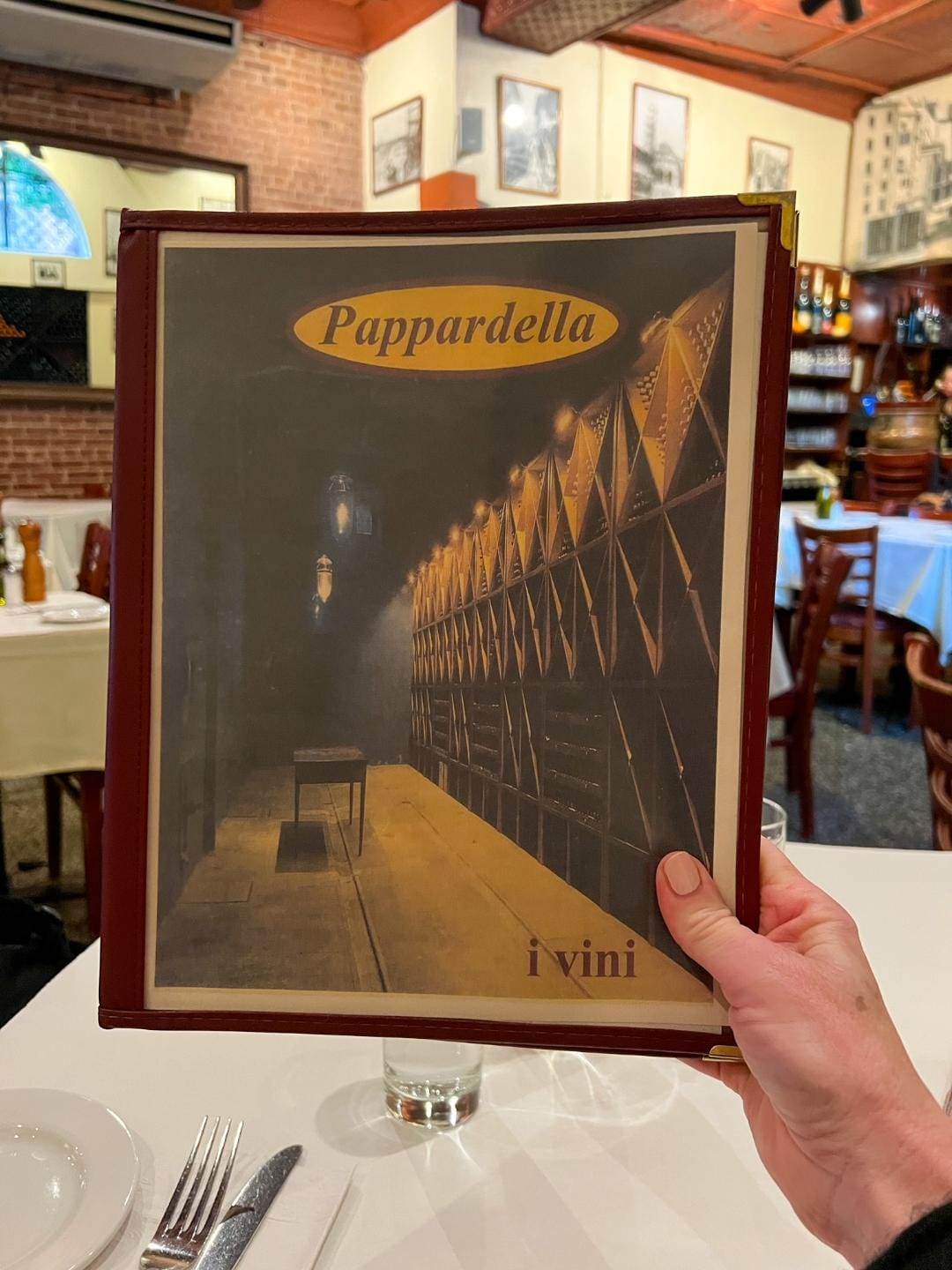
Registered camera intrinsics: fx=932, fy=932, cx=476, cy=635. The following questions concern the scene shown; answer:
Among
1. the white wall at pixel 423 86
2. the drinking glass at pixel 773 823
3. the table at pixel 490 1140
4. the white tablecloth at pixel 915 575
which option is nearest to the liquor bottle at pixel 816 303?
the white tablecloth at pixel 915 575

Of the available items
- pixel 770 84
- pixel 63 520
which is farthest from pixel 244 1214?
pixel 770 84

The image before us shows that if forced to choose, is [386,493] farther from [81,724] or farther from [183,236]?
[81,724]

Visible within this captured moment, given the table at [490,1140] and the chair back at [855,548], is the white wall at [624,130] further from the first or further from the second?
the table at [490,1140]

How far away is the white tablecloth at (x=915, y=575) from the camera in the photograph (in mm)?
4211

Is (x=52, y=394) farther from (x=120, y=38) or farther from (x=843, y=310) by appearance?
(x=843, y=310)

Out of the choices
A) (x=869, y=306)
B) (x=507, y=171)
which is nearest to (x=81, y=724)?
(x=507, y=171)

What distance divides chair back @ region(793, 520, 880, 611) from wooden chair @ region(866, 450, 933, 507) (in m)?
1.68

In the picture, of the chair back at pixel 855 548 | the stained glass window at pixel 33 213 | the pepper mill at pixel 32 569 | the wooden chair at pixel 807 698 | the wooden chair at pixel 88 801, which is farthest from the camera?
the stained glass window at pixel 33 213

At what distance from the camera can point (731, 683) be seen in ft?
1.80

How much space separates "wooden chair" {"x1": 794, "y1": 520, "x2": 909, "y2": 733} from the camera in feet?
13.7

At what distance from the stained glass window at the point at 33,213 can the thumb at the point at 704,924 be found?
543cm

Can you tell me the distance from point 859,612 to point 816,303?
12.7ft

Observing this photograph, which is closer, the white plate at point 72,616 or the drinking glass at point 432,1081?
the drinking glass at point 432,1081

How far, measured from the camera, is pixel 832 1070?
0.54m
